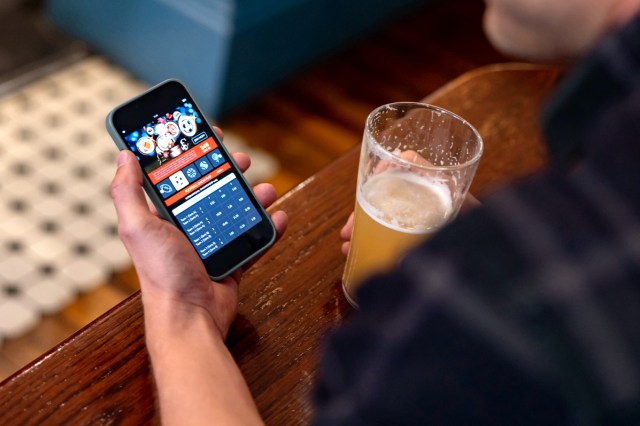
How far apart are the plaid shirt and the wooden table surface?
31 centimetres

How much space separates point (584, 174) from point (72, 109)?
5.84 ft

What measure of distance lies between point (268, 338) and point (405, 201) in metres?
Answer: 0.18

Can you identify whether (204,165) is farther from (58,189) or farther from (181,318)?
(58,189)

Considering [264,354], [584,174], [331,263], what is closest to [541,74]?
[331,263]

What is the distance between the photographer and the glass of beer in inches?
27.8

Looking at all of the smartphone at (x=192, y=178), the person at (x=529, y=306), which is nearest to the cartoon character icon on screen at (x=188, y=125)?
the smartphone at (x=192, y=178)

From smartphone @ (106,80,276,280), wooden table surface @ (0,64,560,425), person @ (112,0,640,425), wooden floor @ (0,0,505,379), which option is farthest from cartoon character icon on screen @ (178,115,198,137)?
wooden floor @ (0,0,505,379)

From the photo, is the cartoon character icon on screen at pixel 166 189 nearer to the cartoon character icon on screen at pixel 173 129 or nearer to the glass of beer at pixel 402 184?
the cartoon character icon on screen at pixel 173 129

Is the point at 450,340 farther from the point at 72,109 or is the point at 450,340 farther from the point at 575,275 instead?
the point at 72,109

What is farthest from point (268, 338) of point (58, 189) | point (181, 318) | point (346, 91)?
point (346, 91)

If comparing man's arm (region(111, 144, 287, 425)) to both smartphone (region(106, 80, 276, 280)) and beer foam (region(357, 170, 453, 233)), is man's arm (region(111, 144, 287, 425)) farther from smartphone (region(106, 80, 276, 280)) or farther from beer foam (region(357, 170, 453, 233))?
beer foam (region(357, 170, 453, 233))

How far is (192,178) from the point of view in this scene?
30.6 inches

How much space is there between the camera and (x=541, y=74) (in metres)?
1.12

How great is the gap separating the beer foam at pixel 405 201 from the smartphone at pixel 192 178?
0.41 feet
